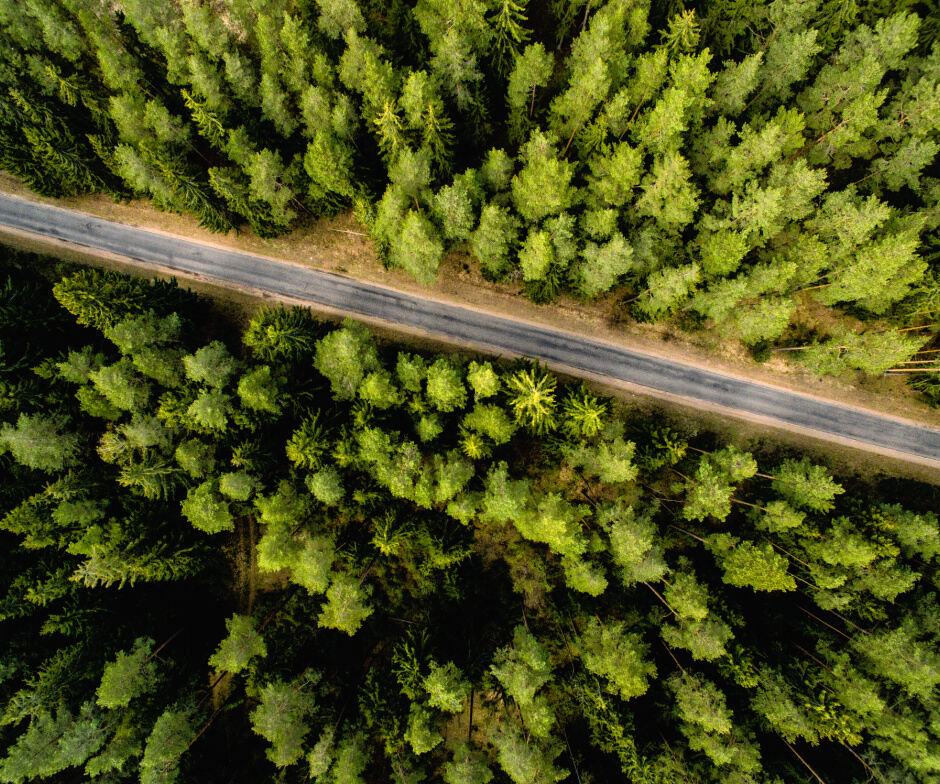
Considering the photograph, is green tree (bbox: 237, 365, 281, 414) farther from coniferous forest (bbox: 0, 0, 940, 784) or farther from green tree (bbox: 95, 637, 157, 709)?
green tree (bbox: 95, 637, 157, 709)

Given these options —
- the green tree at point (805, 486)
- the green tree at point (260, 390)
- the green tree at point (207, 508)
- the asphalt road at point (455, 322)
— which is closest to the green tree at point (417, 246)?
the asphalt road at point (455, 322)

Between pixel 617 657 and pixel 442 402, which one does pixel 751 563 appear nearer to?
pixel 617 657

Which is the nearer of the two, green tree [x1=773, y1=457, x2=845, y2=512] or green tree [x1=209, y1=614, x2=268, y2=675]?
green tree [x1=209, y1=614, x2=268, y2=675]

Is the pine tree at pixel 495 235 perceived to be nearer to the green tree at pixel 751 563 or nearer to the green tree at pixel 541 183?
the green tree at pixel 541 183

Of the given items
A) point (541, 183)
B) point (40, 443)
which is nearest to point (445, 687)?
point (40, 443)

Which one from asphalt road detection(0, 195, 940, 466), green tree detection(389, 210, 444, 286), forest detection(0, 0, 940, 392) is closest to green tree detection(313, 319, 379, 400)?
green tree detection(389, 210, 444, 286)

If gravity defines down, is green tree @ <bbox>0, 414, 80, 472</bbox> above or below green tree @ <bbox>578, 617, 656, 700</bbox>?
above
